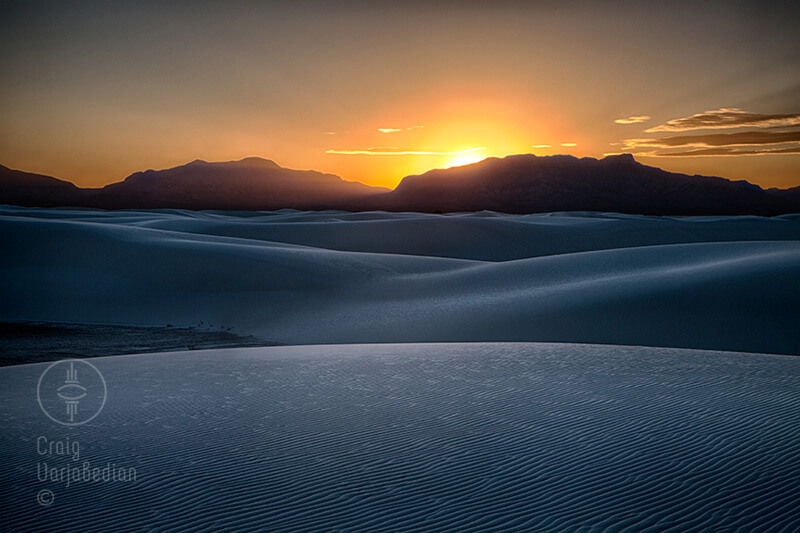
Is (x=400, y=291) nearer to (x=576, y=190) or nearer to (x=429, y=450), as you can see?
(x=429, y=450)

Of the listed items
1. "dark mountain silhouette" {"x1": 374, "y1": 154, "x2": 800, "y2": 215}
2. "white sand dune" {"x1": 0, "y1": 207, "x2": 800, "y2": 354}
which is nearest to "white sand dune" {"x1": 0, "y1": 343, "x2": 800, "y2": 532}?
"white sand dune" {"x1": 0, "y1": 207, "x2": 800, "y2": 354}

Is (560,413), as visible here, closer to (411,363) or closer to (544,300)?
(411,363)

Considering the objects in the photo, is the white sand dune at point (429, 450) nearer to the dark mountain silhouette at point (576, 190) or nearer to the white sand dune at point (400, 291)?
the white sand dune at point (400, 291)

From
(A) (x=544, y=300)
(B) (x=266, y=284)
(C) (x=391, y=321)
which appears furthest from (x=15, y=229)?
(A) (x=544, y=300)

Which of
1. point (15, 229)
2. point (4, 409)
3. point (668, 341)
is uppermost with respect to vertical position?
point (15, 229)

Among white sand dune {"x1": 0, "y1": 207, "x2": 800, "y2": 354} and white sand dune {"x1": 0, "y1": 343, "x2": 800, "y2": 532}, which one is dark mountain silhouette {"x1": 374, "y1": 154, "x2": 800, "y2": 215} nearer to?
white sand dune {"x1": 0, "y1": 207, "x2": 800, "y2": 354}

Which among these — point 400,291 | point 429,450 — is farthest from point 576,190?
point 429,450
